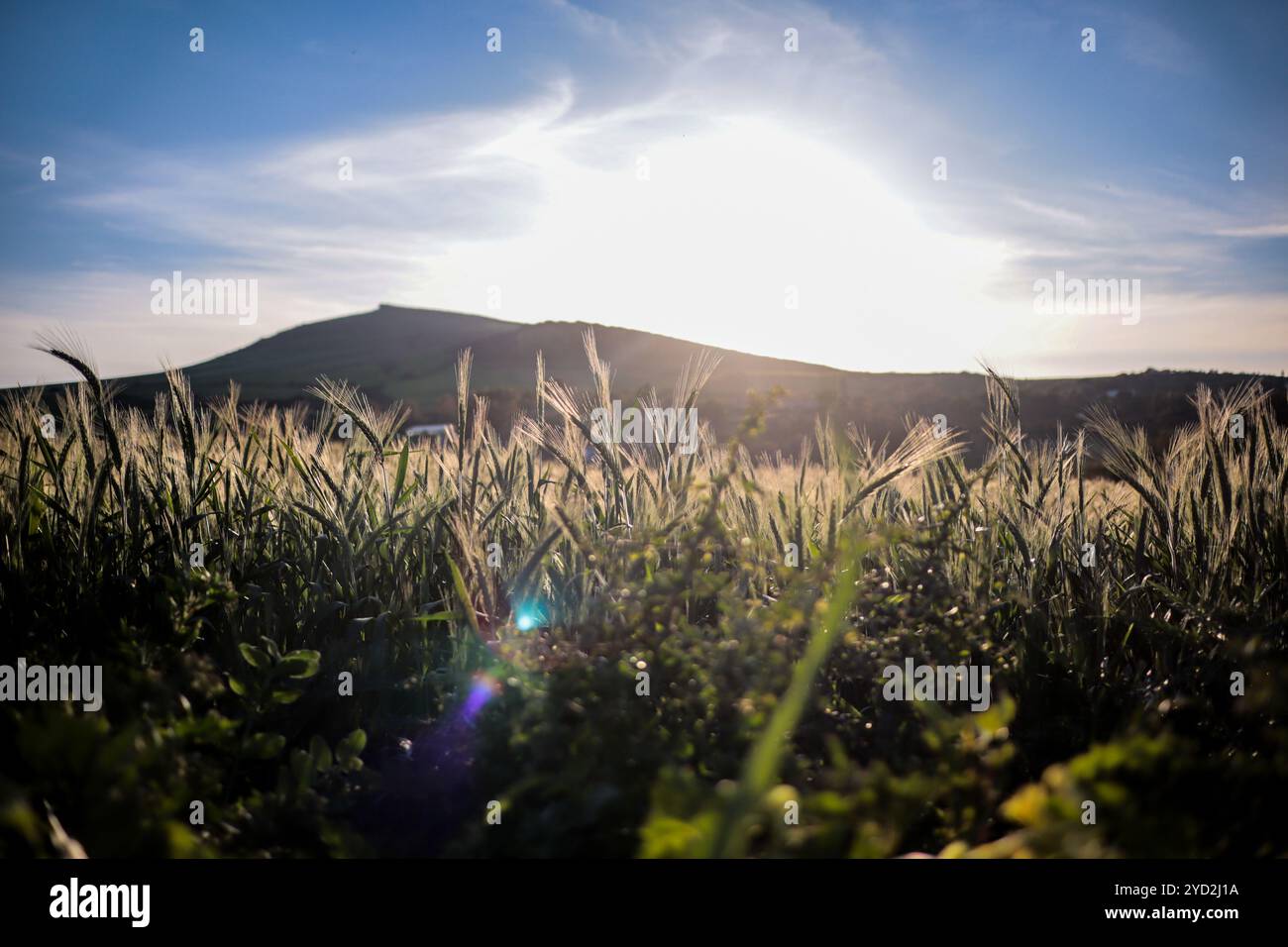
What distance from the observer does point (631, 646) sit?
2152 mm

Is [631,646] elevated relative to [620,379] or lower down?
lower down

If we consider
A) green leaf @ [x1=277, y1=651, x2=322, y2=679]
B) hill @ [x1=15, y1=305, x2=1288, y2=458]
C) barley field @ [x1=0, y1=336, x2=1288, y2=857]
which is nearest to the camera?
barley field @ [x1=0, y1=336, x2=1288, y2=857]

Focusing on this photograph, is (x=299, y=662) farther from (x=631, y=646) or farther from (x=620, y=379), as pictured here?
(x=620, y=379)

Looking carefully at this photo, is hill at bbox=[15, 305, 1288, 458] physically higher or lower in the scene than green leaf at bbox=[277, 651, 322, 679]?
higher

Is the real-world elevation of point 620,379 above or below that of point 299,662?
above

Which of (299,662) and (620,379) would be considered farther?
(620,379)

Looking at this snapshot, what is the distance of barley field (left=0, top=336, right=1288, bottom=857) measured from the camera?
1294mm

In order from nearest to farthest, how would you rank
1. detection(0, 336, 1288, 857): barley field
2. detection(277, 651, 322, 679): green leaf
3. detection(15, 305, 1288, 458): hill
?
detection(0, 336, 1288, 857): barley field
detection(277, 651, 322, 679): green leaf
detection(15, 305, 1288, 458): hill

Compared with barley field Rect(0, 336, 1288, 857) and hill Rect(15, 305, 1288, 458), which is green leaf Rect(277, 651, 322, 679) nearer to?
barley field Rect(0, 336, 1288, 857)

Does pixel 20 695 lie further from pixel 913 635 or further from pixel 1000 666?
pixel 1000 666

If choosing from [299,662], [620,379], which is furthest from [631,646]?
[620,379]

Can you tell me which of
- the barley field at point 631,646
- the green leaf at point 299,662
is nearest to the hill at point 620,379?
the barley field at point 631,646

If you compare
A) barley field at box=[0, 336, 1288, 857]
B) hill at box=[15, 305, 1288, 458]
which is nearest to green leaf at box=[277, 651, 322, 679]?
barley field at box=[0, 336, 1288, 857]
